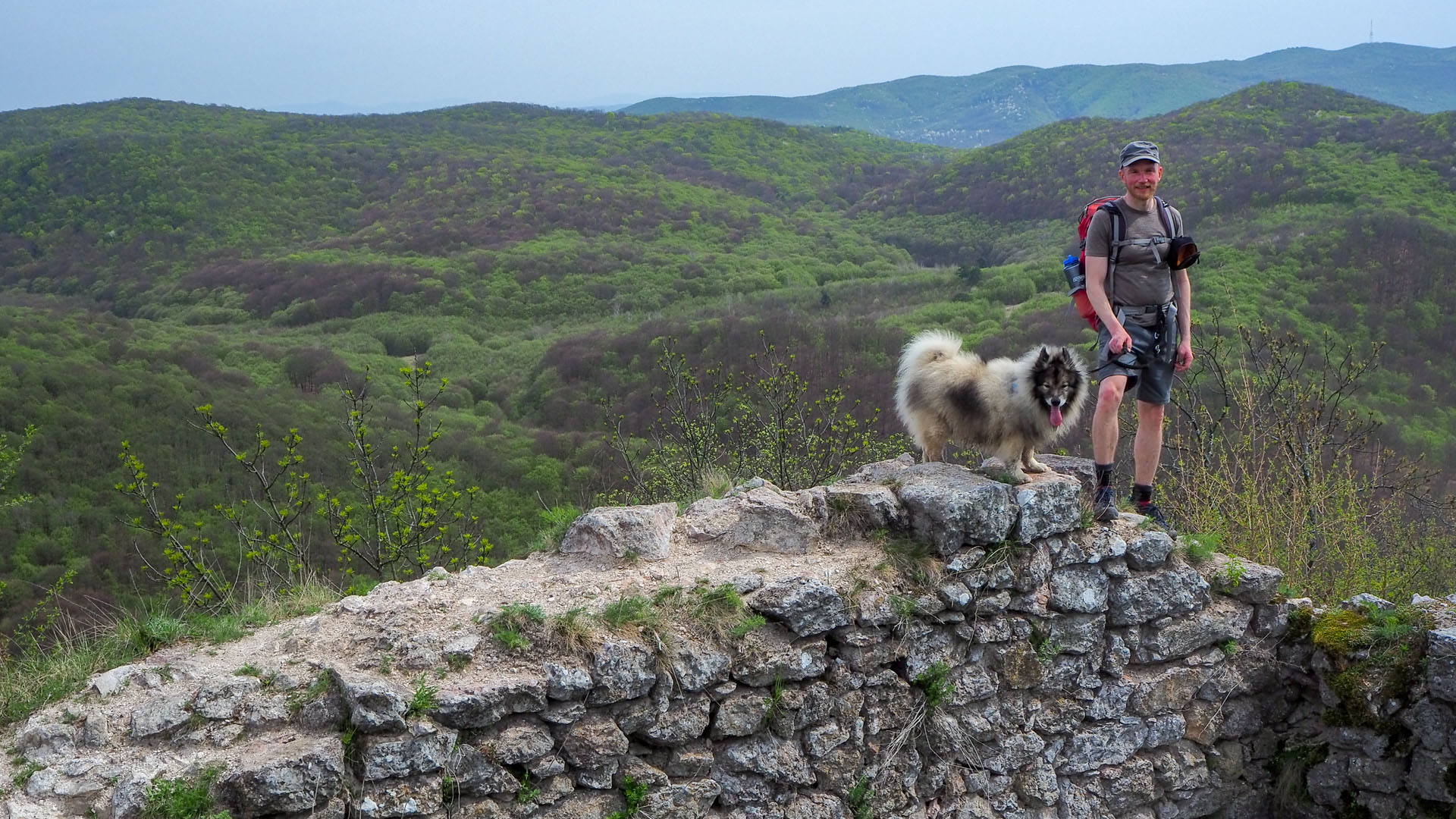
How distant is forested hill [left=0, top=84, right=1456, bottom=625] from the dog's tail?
104 inches

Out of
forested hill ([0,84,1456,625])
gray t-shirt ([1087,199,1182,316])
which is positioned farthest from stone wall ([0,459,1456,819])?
forested hill ([0,84,1456,625])

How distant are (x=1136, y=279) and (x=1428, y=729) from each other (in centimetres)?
335

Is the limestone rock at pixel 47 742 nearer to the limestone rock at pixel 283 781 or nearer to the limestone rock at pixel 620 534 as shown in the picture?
the limestone rock at pixel 283 781

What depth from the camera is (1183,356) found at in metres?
6.11

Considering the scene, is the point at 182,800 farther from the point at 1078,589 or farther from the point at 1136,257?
the point at 1136,257

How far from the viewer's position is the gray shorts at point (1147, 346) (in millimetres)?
5934

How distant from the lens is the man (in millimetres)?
5797

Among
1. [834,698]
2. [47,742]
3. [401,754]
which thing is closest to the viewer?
[47,742]

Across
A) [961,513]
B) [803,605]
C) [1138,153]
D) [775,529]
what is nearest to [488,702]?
[803,605]

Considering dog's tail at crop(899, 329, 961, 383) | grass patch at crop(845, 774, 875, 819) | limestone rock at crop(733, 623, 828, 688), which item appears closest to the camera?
limestone rock at crop(733, 623, 828, 688)

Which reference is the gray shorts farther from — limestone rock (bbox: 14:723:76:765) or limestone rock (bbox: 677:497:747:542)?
limestone rock (bbox: 14:723:76:765)

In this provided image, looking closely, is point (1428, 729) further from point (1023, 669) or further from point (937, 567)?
point (937, 567)

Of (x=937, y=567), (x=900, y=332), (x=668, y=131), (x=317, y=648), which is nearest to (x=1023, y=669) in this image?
(x=937, y=567)

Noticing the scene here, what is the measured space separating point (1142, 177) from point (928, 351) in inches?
66.6
